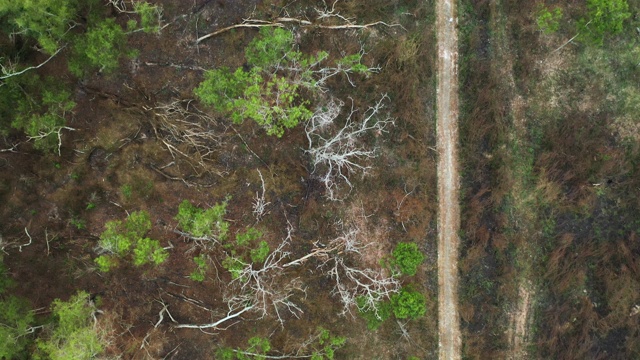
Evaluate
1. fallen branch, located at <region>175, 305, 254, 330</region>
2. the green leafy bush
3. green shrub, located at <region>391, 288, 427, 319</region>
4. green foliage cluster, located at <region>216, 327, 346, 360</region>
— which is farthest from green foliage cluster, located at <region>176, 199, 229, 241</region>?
green shrub, located at <region>391, 288, 427, 319</region>

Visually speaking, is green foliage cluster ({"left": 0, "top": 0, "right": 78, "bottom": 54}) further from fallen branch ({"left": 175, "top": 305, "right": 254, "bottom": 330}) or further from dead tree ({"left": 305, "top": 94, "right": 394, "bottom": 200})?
fallen branch ({"left": 175, "top": 305, "right": 254, "bottom": 330})

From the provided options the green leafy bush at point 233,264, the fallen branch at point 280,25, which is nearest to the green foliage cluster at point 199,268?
the green leafy bush at point 233,264

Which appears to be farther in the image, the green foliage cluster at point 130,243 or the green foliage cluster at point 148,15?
the green foliage cluster at point 130,243

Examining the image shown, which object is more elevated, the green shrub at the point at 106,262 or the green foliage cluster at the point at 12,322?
the green shrub at the point at 106,262

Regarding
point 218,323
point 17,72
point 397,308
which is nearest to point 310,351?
point 218,323

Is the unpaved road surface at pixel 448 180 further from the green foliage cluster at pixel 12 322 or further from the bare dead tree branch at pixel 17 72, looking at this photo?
the green foliage cluster at pixel 12 322

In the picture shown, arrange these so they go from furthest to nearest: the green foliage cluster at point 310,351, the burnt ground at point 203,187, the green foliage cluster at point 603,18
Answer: the burnt ground at point 203,187 < the green foliage cluster at point 310,351 < the green foliage cluster at point 603,18
